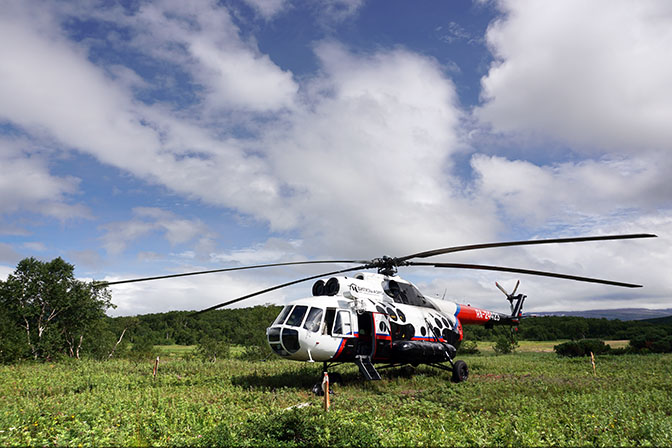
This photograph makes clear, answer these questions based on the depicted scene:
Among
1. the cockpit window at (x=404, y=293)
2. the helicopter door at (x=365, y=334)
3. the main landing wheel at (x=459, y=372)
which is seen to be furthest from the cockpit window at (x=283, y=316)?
the main landing wheel at (x=459, y=372)

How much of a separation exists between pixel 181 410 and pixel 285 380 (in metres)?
6.20

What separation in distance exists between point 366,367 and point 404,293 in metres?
4.31

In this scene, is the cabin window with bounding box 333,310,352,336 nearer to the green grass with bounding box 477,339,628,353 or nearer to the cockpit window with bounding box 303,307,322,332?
the cockpit window with bounding box 303,307,322,332

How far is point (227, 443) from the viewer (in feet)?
23.2

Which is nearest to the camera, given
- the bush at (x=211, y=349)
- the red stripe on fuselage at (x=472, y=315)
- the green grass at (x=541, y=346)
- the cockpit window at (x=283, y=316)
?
the cockpit window at (x=283, y=316)

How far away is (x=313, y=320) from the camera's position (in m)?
13.3

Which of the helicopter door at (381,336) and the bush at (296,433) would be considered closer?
the bush at (296,433)

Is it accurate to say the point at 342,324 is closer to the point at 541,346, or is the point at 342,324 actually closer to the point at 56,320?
the point at 56,320

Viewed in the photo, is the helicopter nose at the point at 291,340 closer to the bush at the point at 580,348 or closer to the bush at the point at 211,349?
the bush at the point at 211,349

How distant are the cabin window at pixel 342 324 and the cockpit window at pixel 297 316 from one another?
124cm

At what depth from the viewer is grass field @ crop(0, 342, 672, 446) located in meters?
7.49

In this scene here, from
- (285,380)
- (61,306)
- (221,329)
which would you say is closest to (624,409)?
(285,380)

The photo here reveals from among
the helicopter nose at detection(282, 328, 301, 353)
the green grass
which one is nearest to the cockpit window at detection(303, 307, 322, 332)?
the helicopter nose at detection(282, 328, 301, 353)

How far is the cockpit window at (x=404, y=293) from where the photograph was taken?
16750mm
